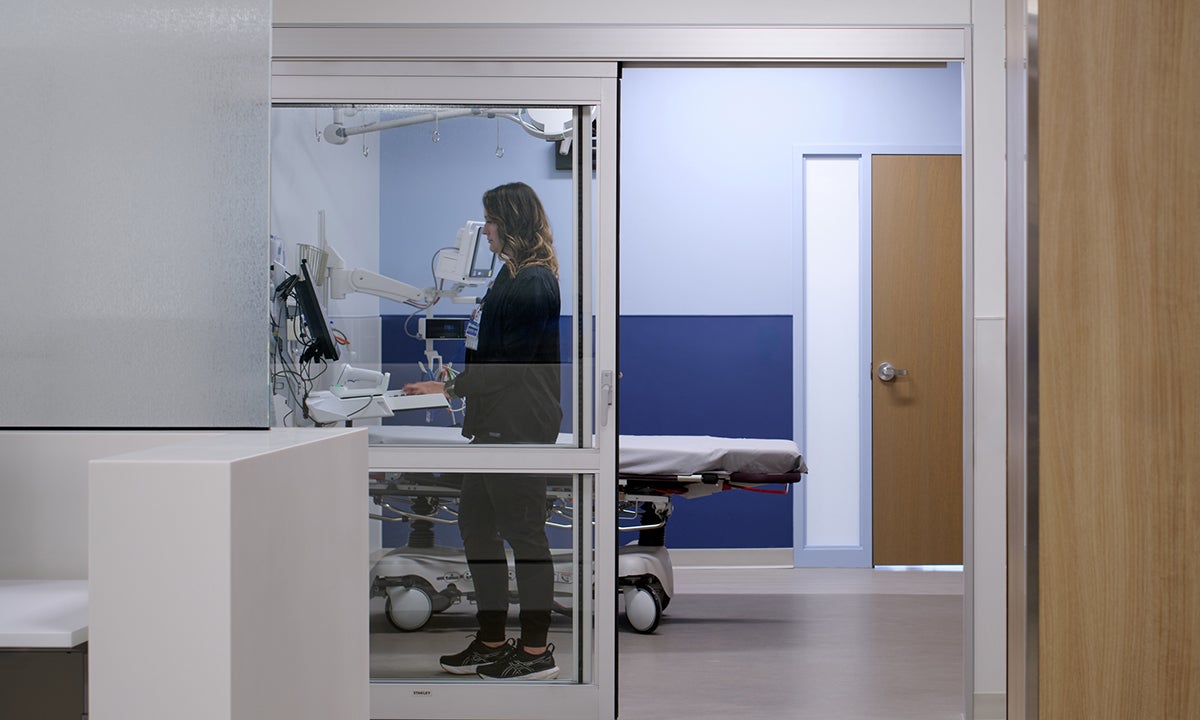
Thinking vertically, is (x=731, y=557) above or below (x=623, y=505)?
below

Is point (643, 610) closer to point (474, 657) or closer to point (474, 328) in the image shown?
point (474, 657)

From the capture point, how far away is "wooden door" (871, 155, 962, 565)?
509 cm

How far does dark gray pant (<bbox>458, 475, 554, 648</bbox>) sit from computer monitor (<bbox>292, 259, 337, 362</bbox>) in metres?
0.61

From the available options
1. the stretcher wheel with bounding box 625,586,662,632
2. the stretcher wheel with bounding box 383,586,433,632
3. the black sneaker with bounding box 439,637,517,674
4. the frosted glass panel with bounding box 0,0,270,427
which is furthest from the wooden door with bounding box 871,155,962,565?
the frosted glass panel with bounding box 0,0,270,427

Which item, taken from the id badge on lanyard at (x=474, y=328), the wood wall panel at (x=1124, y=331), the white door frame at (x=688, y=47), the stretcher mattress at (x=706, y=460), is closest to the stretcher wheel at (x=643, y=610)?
the stretcher mattress at (x=706, y=460)

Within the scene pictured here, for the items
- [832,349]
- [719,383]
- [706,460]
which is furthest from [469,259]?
[832,349]

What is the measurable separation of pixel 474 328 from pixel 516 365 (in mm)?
178

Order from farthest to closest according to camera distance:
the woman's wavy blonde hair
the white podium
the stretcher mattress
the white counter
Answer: the stretcher mattress
the woman's wavy blonde hair
the white counter
the white podium

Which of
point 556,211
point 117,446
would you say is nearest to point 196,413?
point 117,446

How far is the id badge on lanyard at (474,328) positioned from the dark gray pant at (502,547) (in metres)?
0.42

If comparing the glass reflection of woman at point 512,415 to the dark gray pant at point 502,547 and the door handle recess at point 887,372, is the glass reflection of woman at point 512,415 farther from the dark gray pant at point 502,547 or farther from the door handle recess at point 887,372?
the door handle recess at point 887,372

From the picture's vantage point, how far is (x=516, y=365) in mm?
3027

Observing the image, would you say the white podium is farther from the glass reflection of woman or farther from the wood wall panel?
the glass reflection of woman

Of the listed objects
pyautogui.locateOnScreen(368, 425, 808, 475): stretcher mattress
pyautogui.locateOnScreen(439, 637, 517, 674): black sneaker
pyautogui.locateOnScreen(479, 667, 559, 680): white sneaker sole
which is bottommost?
pyautogui.locateOnScreen(479, 667, 559, 680): white sneaker sole
